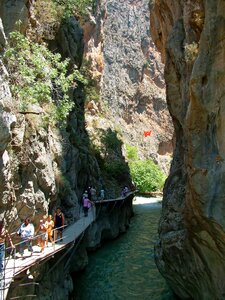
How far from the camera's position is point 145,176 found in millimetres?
60094

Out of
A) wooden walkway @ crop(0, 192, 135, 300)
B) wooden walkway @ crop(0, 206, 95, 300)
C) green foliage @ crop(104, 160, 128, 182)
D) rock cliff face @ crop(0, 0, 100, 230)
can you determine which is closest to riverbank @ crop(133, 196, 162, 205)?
green foliage @ crop(104, 160, 128, 182)

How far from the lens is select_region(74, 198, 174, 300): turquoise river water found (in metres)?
18.0

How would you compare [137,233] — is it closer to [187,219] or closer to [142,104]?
[187,219]

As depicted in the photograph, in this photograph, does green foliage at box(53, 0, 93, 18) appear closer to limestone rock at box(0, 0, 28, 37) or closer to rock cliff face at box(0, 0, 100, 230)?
rock cliff face at box(0, 0, 100, 230)

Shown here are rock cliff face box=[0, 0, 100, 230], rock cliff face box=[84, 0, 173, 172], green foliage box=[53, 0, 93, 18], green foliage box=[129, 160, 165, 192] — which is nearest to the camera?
rock cliff face box=[0, 0, 100, 230]

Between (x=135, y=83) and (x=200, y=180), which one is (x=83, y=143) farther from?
(x=135, y=83)

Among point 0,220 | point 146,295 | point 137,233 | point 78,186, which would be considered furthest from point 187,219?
point 137,233

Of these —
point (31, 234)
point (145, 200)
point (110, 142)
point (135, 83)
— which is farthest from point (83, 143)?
point (135, 83)

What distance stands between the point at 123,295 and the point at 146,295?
1.05 m

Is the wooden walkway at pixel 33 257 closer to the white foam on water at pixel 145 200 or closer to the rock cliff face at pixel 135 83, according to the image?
the white foam on water at pixel 145 200

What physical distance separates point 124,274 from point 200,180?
1016cm

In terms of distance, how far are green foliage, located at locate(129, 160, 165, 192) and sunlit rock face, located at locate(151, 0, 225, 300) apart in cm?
4226

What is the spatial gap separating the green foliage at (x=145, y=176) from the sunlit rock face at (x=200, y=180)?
42256 millimetres

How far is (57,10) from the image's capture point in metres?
23.4
